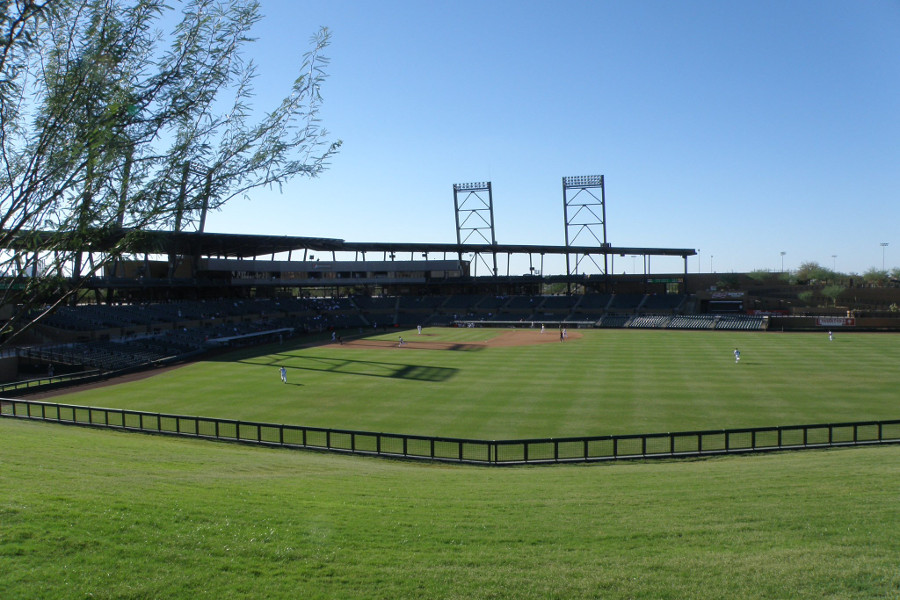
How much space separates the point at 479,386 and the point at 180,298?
55593mm

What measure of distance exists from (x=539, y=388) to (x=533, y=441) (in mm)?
15004

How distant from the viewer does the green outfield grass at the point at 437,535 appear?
22.1 ft

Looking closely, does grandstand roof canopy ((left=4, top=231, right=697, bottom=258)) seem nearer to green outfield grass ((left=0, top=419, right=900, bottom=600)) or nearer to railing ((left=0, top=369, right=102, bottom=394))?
railing ((left=0, top=369, right=102, bottom=394))

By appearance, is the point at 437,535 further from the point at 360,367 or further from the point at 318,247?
the point at 318,247

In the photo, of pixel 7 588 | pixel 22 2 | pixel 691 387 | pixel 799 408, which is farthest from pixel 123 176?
pixel 691 387

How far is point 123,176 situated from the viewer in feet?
21.5

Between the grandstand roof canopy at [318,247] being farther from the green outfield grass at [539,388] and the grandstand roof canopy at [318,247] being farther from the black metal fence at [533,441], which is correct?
the black metal fence at [533,441]

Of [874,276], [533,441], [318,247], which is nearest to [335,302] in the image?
[318,247]

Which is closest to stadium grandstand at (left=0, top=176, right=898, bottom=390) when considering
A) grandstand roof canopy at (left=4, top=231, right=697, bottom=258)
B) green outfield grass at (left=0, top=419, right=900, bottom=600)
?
grandstand roof canopy at (left=4, top=231, right=697, bottom=258)

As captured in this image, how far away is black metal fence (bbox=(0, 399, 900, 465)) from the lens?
1878 cm

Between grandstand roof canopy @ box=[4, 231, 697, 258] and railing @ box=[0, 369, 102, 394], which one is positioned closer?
railing @ box=[0, 369, 102, 394]

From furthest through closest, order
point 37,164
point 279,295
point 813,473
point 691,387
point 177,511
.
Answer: point 279,295, point 691,387, point 813,473, point 177,511, point 37,164

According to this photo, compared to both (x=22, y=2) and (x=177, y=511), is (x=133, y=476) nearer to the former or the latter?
(x=177, y=511)

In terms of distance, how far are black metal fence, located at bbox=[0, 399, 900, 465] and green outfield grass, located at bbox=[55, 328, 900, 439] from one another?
2733 millimetres
